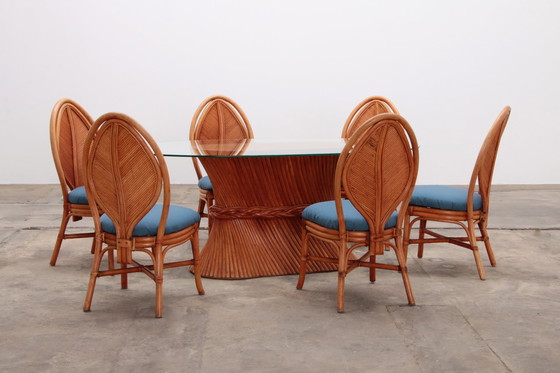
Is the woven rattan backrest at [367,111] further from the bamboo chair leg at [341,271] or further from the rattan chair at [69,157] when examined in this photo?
the bamboo chair leg at [341,271]

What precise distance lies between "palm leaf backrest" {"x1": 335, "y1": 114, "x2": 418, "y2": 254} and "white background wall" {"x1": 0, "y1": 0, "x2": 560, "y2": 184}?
3865 mm

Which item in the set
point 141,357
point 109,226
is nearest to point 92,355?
point 141,357

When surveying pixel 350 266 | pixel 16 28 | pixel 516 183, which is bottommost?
pixel 516 183

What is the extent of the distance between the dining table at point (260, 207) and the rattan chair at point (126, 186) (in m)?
0.64

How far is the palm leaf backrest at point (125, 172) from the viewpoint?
2.78 meters

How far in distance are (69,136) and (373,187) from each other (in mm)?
1888

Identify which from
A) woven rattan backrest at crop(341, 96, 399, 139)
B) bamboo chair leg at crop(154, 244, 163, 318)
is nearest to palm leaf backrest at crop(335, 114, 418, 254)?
bamboo chair leg at crop(154, 244, 163, 318)

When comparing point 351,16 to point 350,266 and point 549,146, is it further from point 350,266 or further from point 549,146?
point 350,266

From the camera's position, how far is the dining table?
3.49 metres

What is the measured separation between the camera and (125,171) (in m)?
2.82

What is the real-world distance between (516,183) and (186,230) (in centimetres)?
492

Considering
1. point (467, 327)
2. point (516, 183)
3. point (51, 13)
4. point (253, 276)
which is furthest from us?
point (516, 183)

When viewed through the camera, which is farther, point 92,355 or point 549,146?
point 549,146

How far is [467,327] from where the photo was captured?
276cm
